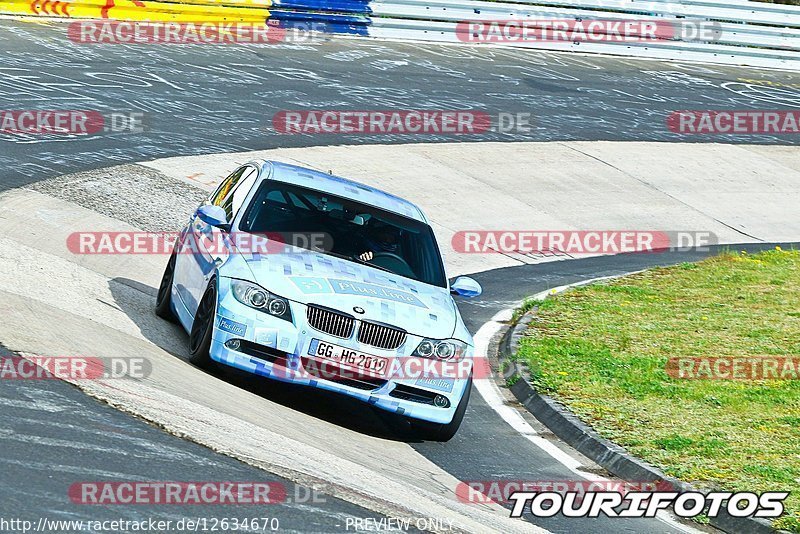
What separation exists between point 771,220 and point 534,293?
740cm

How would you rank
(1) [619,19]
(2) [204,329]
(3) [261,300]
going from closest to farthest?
(3) [261,300], (2) [204,329], (1) [619,19]

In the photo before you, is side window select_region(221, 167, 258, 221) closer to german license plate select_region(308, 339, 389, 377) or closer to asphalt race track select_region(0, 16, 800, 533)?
asphalt race track select_region(0, 16, 800, 533)

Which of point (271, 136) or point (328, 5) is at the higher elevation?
point (328, 5)

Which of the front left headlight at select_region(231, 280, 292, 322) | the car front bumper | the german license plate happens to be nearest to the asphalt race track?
the car front bumper

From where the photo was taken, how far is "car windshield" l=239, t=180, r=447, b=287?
30.3 feet

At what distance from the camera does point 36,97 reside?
701 inches

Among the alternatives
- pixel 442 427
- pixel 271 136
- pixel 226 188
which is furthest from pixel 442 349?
pixel 271 136

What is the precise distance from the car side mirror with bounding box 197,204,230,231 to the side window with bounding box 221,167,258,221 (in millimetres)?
96

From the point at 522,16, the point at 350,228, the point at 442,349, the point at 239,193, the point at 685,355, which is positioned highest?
the point at 522,16

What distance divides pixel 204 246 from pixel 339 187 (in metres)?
1.24

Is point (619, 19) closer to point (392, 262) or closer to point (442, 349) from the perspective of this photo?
point (392, 262)

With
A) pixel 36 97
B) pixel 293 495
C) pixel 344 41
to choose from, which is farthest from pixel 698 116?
pixel 293 495

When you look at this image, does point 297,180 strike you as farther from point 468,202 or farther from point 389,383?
point 468,202

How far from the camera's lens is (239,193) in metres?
9.91
